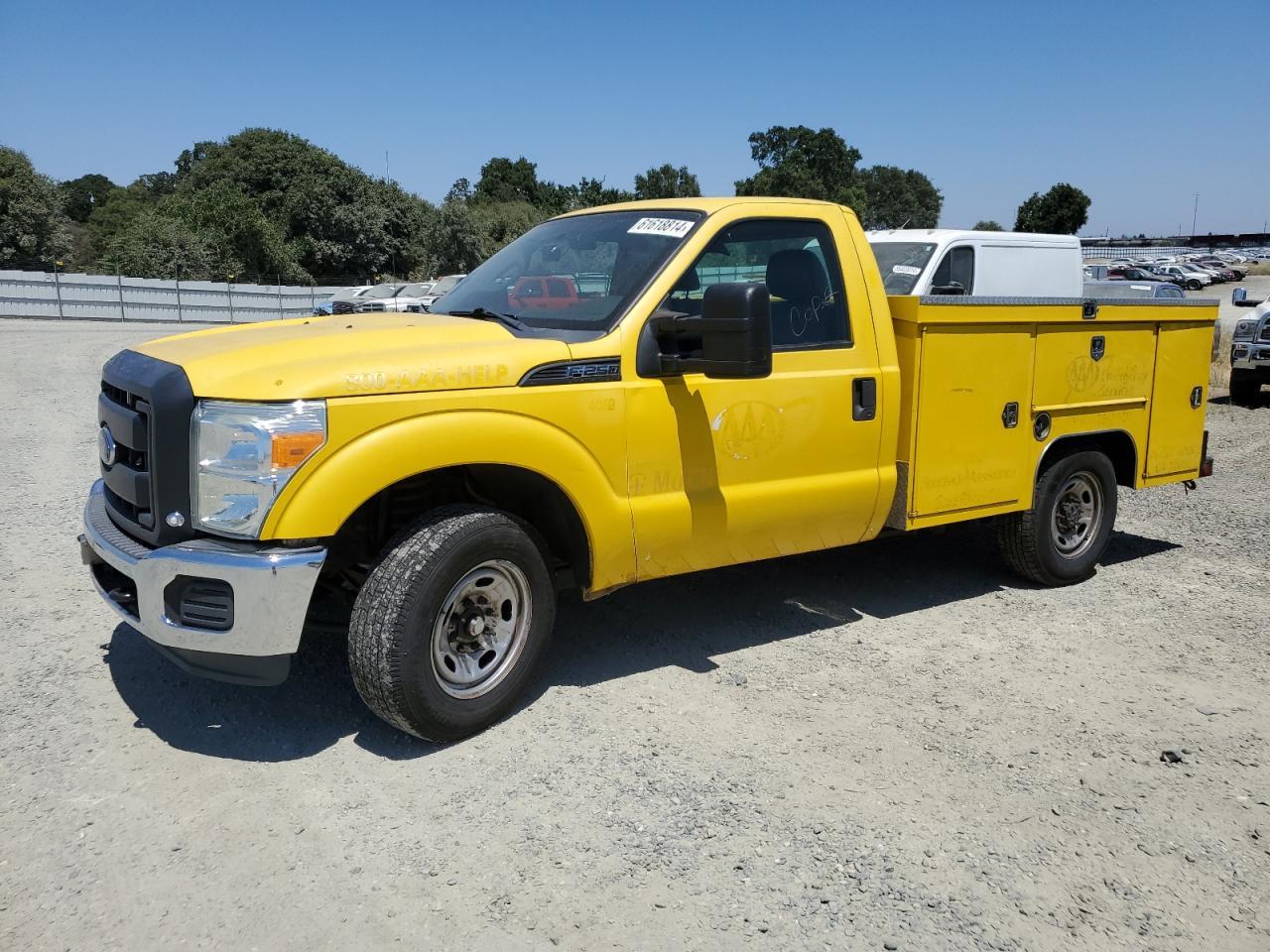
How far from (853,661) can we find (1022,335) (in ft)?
6.61

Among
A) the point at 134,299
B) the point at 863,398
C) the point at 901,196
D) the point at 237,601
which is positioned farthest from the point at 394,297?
the point at 901,196

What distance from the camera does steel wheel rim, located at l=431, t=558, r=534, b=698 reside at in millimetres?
3881

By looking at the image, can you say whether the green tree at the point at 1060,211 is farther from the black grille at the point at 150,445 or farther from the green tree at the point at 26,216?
the black grille at the point at 150,445

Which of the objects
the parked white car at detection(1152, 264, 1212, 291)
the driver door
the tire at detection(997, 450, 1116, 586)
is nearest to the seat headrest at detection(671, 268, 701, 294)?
the driver door

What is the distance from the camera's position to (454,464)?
3.77 metres

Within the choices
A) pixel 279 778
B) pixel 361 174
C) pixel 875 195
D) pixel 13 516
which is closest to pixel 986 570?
pixel 279 778

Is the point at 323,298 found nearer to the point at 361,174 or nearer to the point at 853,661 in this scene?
the point at 361,174

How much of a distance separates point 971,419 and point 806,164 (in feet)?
293

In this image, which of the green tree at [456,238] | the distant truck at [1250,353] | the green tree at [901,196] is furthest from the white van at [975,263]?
the green tree at [901,196]

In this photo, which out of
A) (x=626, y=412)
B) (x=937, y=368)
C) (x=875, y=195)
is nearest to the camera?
(x=626, y=412)

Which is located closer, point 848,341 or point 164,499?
point 164,499

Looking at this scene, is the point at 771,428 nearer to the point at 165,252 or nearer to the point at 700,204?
the point at 700,204

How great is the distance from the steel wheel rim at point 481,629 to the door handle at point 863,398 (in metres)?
1.84

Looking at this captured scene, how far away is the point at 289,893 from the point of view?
303 centimetres
